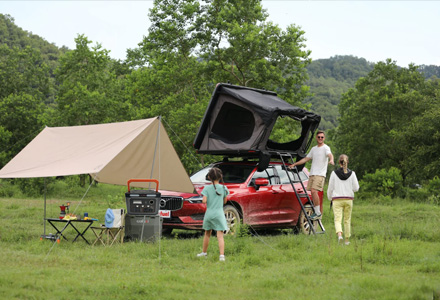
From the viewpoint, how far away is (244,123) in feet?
42.0

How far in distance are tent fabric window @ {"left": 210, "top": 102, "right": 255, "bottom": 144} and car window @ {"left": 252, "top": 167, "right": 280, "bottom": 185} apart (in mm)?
902

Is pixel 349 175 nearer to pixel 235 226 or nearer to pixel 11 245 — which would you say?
pixel 235 226

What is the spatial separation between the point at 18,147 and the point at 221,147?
31.7m

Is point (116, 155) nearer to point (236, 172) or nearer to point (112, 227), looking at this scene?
point (112, 227)

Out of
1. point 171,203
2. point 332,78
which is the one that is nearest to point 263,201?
point 171,203

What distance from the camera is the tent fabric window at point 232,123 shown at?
41.4ft

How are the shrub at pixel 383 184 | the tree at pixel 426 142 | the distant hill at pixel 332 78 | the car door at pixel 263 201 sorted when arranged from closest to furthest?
1. the car door at pixel 263 201
2. the tree at pixel 426 142
3. the shrub at pixel 383 184
4. the distant hill at pixel 332 78

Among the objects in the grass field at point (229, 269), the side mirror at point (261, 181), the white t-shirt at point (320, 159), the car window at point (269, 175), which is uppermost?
the white t-shirt at point (320, 159)

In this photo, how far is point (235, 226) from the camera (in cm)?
1150

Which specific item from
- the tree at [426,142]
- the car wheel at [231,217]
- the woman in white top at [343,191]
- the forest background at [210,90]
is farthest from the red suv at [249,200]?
the tree at [426,142]

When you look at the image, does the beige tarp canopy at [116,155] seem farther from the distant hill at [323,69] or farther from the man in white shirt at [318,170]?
the distant hill at [323,69]

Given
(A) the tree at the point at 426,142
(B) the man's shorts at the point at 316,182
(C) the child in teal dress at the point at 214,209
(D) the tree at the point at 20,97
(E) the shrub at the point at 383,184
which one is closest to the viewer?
(C) the child in teal dress at the point at 214,209

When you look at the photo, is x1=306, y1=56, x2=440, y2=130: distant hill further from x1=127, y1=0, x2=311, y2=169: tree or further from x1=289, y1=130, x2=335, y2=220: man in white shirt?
x1=289, y1=130, x2=335, y2=220: man in white shirt

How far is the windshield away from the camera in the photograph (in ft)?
41.4
